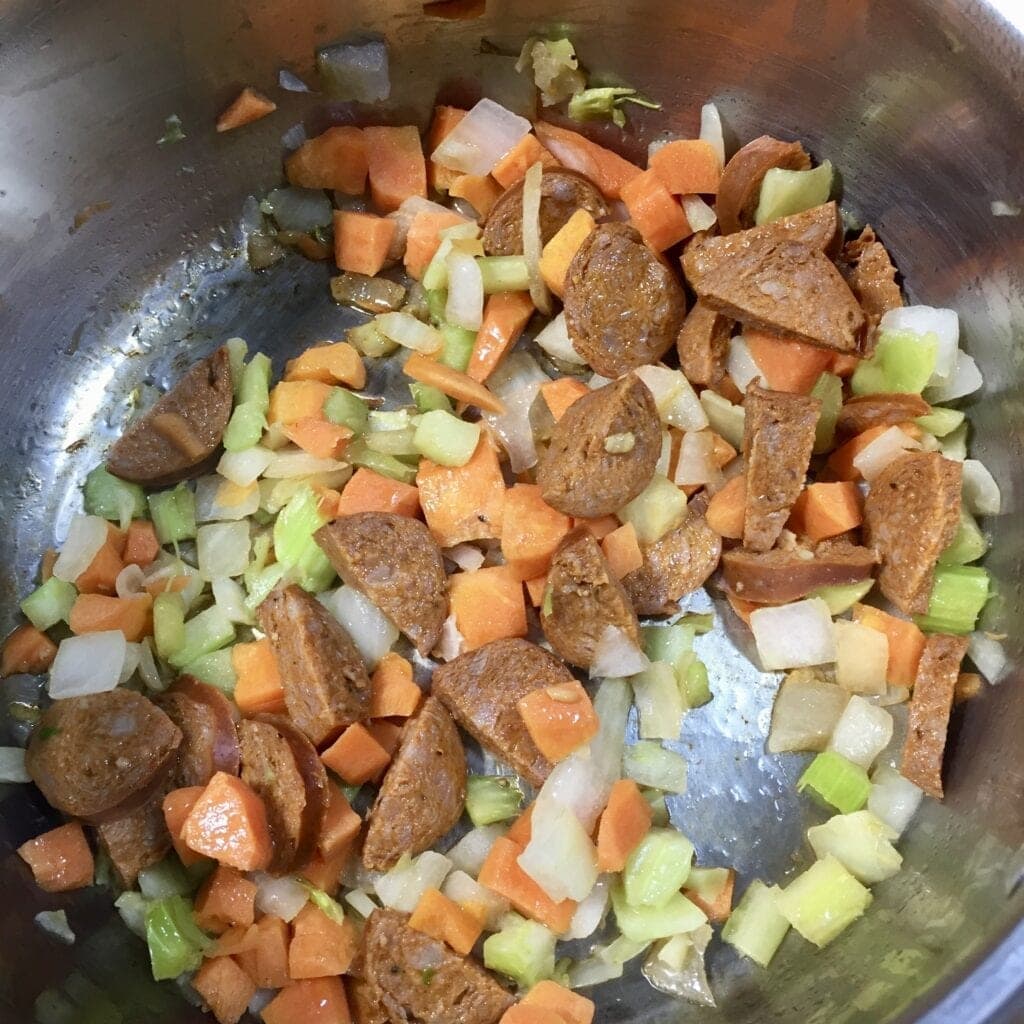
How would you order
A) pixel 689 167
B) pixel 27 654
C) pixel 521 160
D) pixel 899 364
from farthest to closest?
1. pixel 521 160
2. pixel 689 167
3. pixel 27 654
4. pixel 899 364

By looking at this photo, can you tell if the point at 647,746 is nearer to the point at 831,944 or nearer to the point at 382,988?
the point at 831,944

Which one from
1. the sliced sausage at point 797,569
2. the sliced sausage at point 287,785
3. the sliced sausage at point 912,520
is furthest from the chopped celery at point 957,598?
the sliced sausage at point 287,785

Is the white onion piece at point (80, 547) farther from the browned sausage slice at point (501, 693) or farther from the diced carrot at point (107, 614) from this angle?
the browned sausage slice at point (501, 693)

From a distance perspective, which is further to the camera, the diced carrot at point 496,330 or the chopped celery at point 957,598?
the diced carrot at point 496,330

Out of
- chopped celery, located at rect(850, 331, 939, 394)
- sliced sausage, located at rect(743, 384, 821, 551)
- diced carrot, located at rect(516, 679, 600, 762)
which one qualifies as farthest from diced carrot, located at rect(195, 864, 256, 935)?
chopped celery, located at rect(850, 331, 939, 394)

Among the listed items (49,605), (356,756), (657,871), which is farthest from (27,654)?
(657,871)

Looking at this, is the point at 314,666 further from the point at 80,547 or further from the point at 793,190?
the point at 793,190
